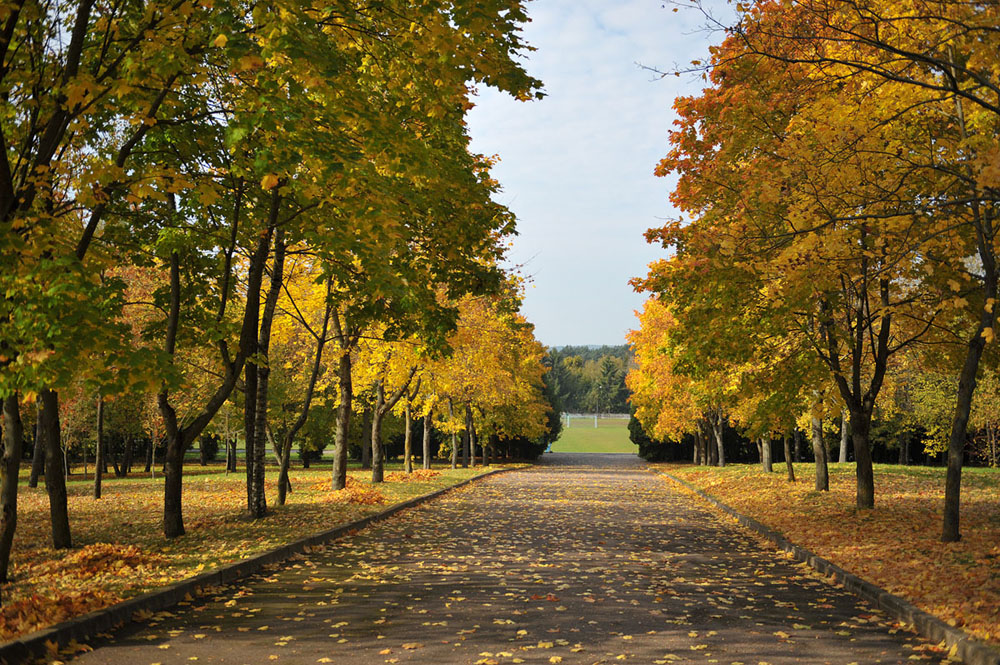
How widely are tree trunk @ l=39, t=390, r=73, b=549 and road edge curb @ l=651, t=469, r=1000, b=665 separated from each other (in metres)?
9.75

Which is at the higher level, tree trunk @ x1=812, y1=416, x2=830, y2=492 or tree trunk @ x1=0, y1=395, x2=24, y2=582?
tree trunk @ x1=0, y1=395, x2=24, y2=582

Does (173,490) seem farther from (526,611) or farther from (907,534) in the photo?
(907,534)

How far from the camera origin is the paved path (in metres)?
6.11

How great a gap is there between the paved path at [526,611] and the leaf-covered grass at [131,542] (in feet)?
2.24

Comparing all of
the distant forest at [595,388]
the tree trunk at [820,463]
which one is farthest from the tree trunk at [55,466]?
the distant forest at [595,388]

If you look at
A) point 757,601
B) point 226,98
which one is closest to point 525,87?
point 226,98

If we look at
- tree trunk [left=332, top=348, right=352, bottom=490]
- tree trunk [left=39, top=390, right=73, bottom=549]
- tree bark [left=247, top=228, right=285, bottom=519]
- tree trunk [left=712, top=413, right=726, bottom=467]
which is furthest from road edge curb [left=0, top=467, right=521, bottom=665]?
tree trunk [left=712, top=413, right=726, bottom=467]

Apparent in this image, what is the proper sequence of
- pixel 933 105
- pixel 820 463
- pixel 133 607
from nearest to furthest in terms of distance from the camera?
pixel 133 607, pixel 933 105, pixel 820 463

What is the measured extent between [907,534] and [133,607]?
1108 centimetres

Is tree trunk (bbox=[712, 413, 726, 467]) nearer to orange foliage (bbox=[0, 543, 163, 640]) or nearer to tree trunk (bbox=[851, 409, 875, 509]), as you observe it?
tree trunk (bbox=[851, 409, 875, 509])

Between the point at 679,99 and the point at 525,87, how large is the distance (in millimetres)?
8480

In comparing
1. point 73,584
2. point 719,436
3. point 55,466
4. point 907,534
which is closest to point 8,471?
point 73,584

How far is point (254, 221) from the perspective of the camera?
44.6 ft

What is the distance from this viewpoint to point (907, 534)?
41.2 feet
